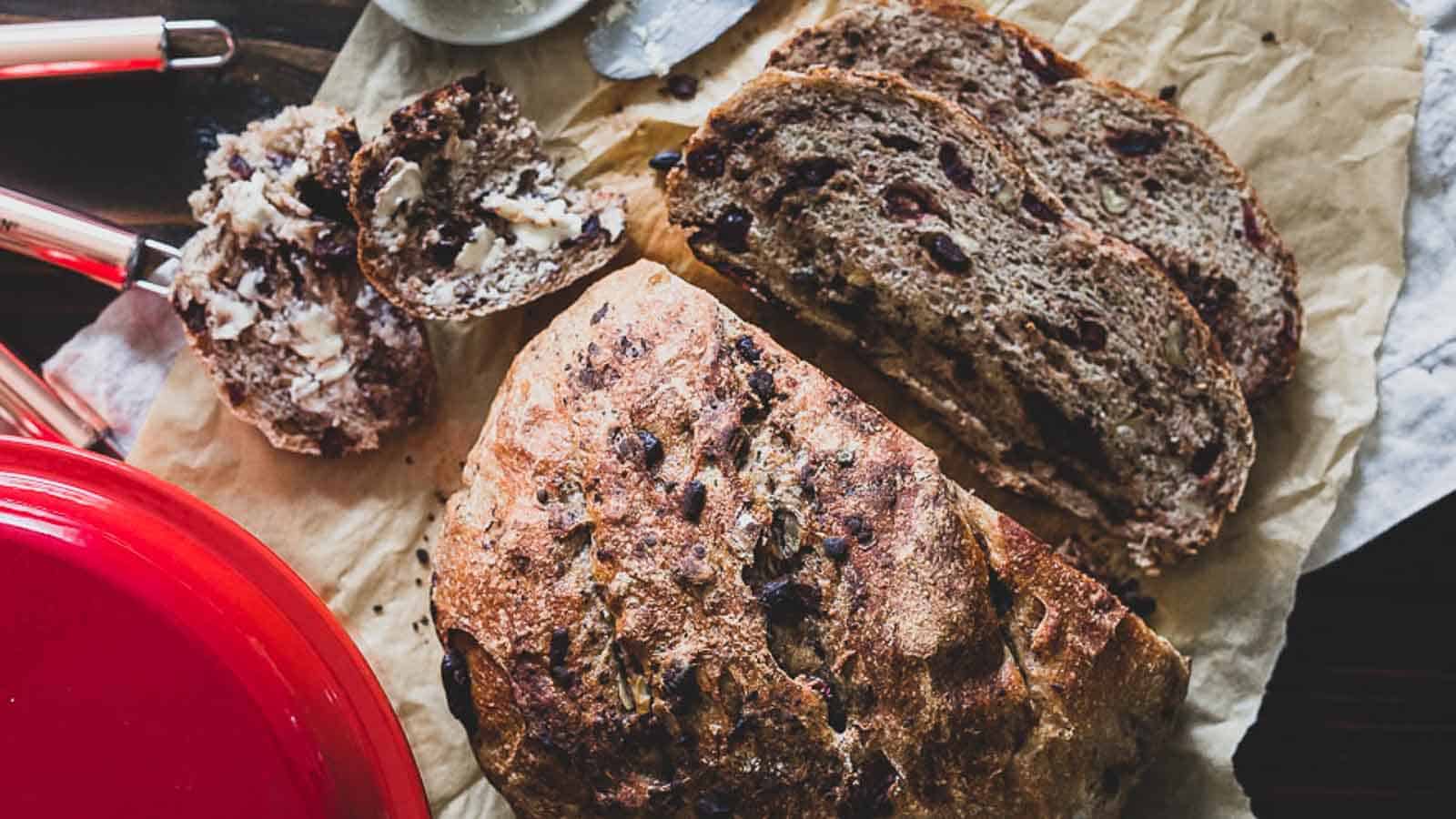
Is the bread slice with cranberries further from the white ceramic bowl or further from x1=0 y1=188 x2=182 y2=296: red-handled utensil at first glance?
x1=0 y1=188 x2=182 y2=296: red-handled utensil

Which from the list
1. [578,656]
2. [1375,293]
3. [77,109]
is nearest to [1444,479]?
[1375,293]

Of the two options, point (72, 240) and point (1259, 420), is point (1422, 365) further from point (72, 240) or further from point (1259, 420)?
point (72, 240)

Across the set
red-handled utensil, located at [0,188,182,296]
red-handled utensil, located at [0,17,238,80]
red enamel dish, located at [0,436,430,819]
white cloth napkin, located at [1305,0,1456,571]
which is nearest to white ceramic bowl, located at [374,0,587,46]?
red-handled utensil, located at [0,17,238,80]

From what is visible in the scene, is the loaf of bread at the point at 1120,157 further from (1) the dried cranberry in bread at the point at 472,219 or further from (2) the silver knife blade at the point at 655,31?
(1) the dried cranberry in bread at the point at 472,219

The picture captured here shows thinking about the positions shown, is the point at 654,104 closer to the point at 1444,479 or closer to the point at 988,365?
the point at 988,365

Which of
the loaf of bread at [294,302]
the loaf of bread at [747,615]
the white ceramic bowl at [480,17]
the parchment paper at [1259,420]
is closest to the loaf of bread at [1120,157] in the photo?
the parchment paper at [1259,420]

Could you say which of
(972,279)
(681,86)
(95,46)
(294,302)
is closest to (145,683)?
(294,302)
